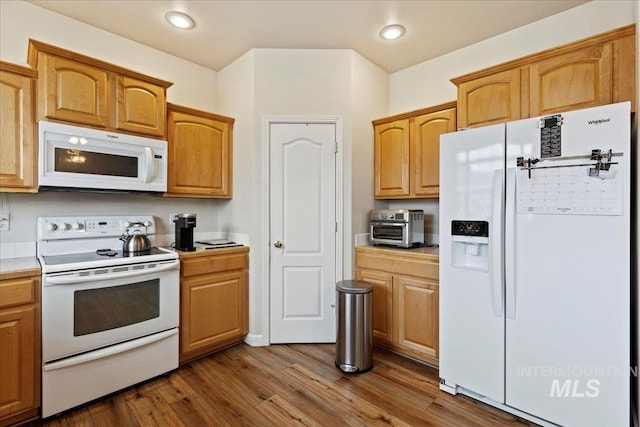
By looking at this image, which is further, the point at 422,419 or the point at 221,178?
the point at 221,178

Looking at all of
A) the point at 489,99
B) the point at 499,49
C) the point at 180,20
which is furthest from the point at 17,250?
the point at 499,49

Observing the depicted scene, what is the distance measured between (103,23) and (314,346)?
10.8ft

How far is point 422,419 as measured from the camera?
74.1 inches

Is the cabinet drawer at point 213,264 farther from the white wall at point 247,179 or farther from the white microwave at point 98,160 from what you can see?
the white microwave at point 98,160

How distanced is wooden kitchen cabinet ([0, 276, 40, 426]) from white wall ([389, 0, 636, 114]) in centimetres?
341

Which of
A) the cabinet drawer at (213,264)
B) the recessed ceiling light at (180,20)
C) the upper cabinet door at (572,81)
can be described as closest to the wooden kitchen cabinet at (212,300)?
the cabinet drawer at (213,264)

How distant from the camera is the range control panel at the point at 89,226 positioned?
226 cm

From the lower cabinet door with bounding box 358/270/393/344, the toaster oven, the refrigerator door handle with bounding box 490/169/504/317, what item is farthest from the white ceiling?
the lower cabinet door with bounding box 358/270/393/344

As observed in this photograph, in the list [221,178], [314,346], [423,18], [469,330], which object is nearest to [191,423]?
[314,346]

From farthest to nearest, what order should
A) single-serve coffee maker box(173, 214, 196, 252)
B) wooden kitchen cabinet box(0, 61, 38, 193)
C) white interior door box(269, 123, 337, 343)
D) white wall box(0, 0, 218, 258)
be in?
white interior door box(269, 123, 337, 343) → single-serve coffee maker box(173, 214, 196, 252) → white wall box(0, 0, 218, 258) → wooden kitchen cabinet box(0, 61, 38, 193)

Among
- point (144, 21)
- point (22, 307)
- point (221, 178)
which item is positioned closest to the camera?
point (22, 307)

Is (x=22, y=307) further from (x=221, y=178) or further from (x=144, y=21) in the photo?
(x=144, y=21)

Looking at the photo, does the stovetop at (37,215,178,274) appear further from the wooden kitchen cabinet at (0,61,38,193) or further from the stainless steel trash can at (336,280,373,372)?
the stainless steel trash can at (336,280,373,372)

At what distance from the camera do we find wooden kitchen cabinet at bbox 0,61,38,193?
194 cm
